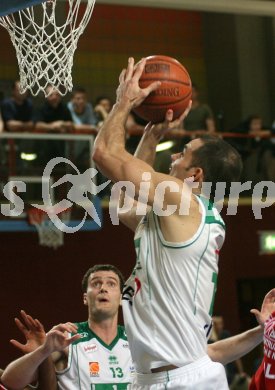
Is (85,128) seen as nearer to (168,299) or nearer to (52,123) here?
(52,123)

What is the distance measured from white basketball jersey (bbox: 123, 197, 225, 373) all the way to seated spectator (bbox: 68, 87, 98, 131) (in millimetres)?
7724

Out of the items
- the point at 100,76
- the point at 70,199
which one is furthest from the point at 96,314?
the point at 100,76

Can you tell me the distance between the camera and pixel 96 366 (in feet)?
16.8

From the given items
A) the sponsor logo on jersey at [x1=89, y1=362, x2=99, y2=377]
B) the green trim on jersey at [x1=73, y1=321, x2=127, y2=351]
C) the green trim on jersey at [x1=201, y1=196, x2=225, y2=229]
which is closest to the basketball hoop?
the green trim on jersey at [x1=73, y1=321, x2=127, y2=351]

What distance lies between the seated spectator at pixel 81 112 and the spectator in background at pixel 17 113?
663 mm

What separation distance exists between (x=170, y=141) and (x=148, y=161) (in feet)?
24.4

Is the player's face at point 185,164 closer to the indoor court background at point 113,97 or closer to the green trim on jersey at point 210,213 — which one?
the green trim on jersey at point 210,213

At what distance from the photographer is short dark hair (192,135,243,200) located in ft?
13.3

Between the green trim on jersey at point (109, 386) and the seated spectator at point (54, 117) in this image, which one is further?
the seated spectator at point (54, 117)

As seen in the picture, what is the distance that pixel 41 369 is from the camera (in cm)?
472

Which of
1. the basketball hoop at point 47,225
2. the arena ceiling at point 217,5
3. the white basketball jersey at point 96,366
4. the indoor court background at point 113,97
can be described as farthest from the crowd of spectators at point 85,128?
the white basketball jersey at point 96,366

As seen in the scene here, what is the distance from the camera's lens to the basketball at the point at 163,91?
13.3 feet

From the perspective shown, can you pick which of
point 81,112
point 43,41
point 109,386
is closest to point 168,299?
point 109,386

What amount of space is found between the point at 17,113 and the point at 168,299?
7747mm
